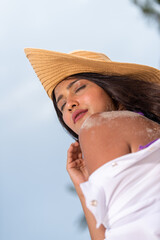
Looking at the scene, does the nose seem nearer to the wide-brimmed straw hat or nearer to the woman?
the woman

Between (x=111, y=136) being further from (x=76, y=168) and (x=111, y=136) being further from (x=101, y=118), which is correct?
(x=76, y=168)

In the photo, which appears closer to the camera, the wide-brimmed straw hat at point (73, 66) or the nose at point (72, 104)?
the nose at point (72, 104)

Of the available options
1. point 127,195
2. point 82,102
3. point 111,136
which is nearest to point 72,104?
point 82,102

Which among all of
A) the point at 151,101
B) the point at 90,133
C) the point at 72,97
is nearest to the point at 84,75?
the point at 72,97

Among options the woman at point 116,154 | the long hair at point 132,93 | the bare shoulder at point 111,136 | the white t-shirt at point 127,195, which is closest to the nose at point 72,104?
the woman at point 116,154

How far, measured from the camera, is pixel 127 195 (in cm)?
147

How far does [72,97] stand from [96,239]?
2.83 ft

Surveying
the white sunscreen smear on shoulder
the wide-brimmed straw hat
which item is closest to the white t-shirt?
the white sunscreen smear on shoulder

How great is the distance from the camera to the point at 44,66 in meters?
2.45

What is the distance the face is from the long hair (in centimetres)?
5

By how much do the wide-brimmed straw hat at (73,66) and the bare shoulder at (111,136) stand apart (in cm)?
72

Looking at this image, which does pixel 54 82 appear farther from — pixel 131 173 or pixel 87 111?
pixel 131 173

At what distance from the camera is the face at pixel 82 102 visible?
212 centimetres

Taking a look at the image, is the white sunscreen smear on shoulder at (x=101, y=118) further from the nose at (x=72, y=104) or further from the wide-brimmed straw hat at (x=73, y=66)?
the wide-brimmed straw hat at (x=73, y=66)
